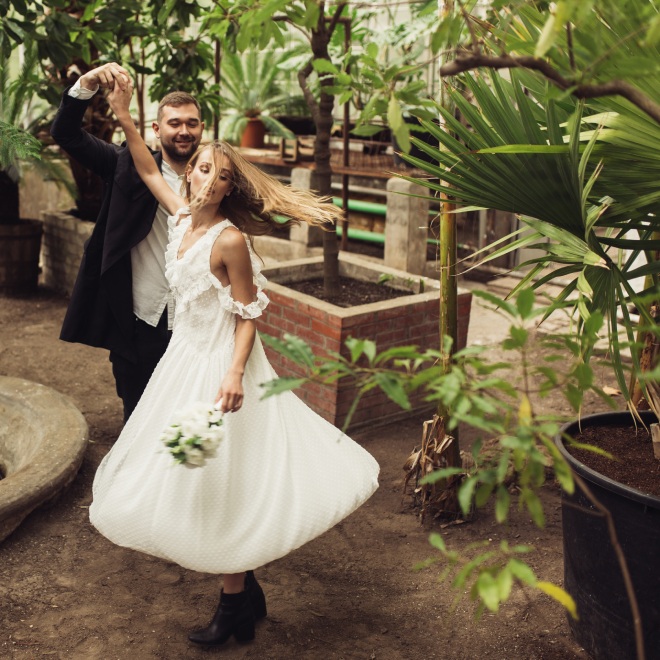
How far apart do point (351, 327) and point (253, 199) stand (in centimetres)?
183

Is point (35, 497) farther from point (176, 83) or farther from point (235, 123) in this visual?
point (235, 123)

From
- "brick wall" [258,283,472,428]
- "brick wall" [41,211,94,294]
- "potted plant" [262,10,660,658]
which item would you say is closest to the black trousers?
"brick wall" [258,283,472,428]

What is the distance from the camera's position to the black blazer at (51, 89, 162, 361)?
3846mm

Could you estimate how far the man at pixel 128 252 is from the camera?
153 inches

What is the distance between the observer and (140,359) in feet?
13.3

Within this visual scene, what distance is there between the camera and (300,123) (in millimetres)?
10812

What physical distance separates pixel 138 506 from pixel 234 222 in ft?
3.59

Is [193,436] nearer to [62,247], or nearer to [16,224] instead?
[62,247]

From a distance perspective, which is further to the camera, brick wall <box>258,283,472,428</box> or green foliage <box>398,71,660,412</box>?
brick wall <box>258,283,472,428</box>

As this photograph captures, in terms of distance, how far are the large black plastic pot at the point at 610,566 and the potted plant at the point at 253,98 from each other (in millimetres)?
7964

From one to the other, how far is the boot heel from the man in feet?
4.42

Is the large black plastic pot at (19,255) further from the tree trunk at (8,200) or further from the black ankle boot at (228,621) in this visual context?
the black ankle boot at (228,621)

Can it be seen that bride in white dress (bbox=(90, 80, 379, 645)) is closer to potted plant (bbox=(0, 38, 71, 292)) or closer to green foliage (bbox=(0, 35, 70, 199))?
green foliage (bbox=(0, 35, 70, 199))

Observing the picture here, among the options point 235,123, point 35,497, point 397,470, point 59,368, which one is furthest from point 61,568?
point 235,123
